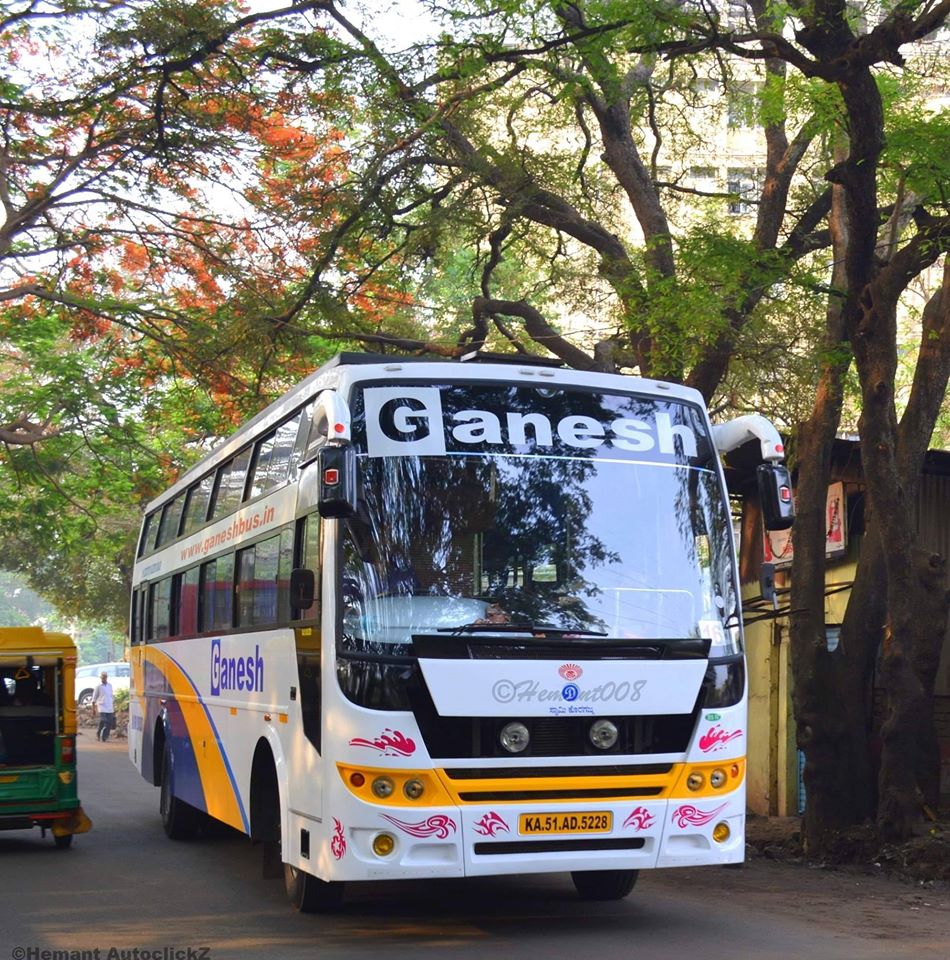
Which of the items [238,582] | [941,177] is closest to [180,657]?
[238,582]

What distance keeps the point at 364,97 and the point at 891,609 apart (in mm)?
7759

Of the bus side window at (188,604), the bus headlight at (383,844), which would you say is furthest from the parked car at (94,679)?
the bus headlight at (383,844)

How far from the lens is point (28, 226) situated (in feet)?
62.3

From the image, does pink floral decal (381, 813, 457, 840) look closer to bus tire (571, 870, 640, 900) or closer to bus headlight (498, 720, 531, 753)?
bus headlight (498, 720, 531, 753)

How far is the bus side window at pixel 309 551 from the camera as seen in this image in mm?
8422

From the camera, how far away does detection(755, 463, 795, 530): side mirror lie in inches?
340

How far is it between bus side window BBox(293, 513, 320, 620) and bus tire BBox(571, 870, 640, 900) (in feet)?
9.00

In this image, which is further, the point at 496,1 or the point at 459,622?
the point at 496,1

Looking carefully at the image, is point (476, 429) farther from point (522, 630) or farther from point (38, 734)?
point (38, 734)

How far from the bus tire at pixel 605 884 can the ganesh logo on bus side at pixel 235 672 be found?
2526 millimetres

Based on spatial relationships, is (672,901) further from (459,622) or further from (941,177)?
(941,177)

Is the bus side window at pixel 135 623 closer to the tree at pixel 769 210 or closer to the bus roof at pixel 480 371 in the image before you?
the tree at pixel 769 210

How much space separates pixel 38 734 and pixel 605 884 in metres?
6.34

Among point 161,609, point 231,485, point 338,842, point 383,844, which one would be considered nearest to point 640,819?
point 383,844
